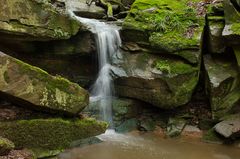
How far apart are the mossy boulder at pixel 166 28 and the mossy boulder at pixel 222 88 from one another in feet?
2.89

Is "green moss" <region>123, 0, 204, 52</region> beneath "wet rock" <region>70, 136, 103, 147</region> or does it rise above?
Answer: above

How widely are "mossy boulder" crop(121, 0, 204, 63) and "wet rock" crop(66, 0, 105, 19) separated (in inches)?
102

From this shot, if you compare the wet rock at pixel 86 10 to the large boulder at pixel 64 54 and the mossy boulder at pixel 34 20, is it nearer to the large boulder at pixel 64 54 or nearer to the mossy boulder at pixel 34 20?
the large boulder at pixel 64 54

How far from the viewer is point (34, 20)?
1033 cm

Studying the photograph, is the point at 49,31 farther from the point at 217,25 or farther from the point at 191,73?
the point at 217,25

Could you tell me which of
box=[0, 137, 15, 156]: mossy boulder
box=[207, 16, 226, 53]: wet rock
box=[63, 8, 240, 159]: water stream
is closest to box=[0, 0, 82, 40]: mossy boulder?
box=[63, 8, 240, 159]: water stream

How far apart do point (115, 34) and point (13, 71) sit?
221 inches

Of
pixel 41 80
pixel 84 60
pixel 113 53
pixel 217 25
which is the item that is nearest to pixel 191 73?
pixel 217 25

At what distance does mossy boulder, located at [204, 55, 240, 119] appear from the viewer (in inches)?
445

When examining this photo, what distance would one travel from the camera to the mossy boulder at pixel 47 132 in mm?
7812

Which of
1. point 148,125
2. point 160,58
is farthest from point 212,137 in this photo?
point 160,58

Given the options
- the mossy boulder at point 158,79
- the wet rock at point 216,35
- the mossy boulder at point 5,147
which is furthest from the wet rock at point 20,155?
the wet rock at point 216,35

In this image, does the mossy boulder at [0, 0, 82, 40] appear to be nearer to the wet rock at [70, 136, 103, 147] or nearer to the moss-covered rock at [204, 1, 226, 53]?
the wet rock at [70, 136, 103, 147]

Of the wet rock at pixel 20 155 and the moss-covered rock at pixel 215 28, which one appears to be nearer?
the wet rock at pixel 20 155
